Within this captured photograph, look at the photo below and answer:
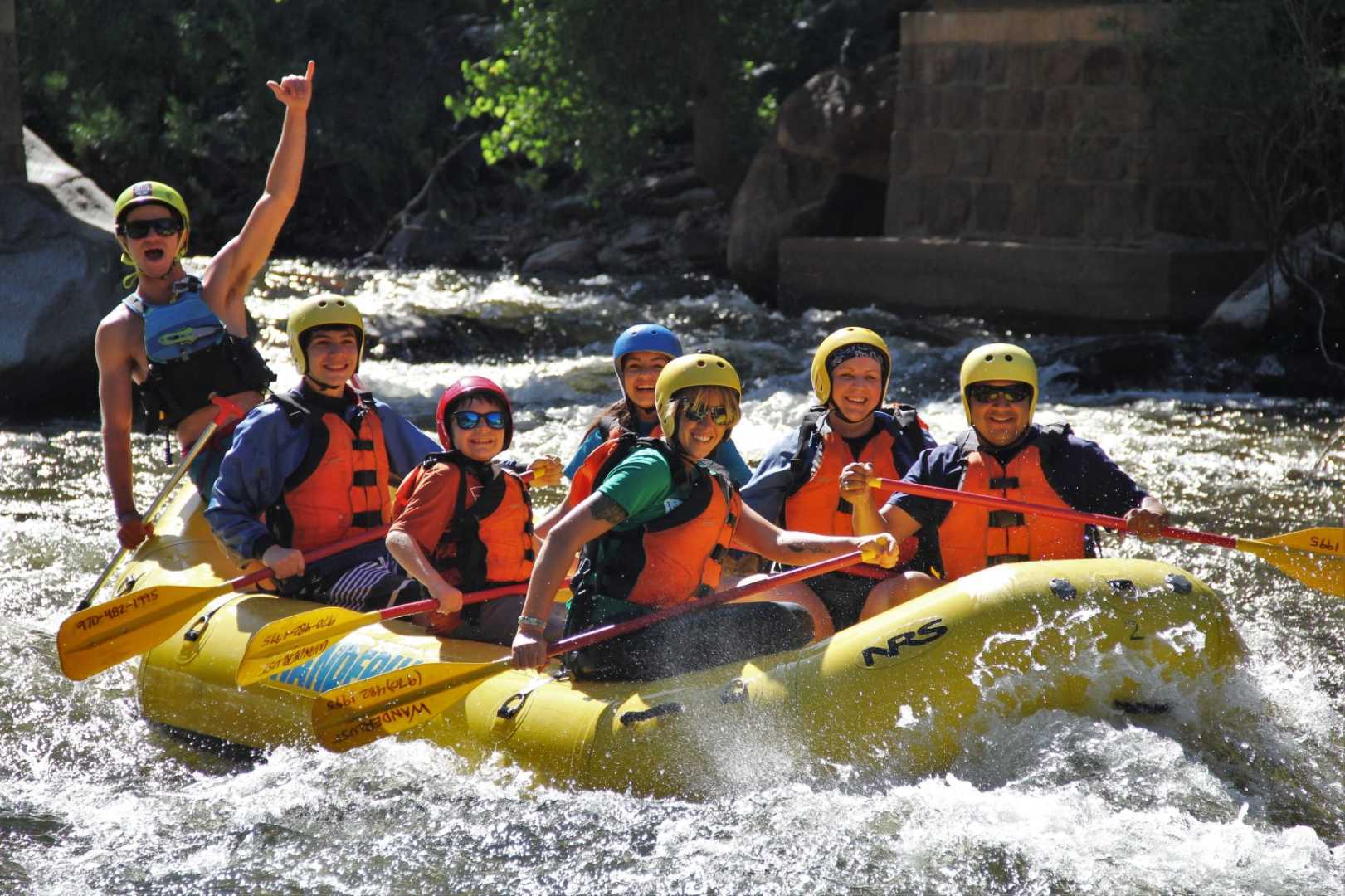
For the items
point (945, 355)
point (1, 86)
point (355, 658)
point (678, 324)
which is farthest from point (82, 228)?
Result: point (355, 658)

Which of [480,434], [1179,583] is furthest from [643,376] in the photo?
[1179,583]

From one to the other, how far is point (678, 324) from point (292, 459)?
336 inches

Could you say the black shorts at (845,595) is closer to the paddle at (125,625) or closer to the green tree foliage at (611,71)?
the paddle at (125,625)

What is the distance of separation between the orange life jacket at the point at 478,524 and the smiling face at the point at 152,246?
126 cm

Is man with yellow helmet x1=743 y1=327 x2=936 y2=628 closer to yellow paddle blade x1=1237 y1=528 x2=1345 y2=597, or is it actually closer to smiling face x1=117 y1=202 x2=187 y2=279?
yellow paddle blade x1=1237 y1=528 x2=1345 y2=597

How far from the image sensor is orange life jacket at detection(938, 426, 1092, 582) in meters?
4.68

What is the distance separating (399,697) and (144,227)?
1930mm

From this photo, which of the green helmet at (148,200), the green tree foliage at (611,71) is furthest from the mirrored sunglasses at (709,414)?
the green tree foliage at (611,71)

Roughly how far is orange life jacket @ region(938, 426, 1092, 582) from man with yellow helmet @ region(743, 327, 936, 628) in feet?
0.67

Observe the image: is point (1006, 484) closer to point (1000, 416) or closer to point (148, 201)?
point (1000, 416)

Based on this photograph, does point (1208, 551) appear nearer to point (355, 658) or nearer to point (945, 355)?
point (355, 658)

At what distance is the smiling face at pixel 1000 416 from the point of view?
4680mm

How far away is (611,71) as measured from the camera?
14539mm

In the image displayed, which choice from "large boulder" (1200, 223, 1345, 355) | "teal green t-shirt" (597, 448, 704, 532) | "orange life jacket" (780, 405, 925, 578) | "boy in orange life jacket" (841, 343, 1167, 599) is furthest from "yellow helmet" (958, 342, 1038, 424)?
"large boulder" (1200, 223, 1345, 355)
